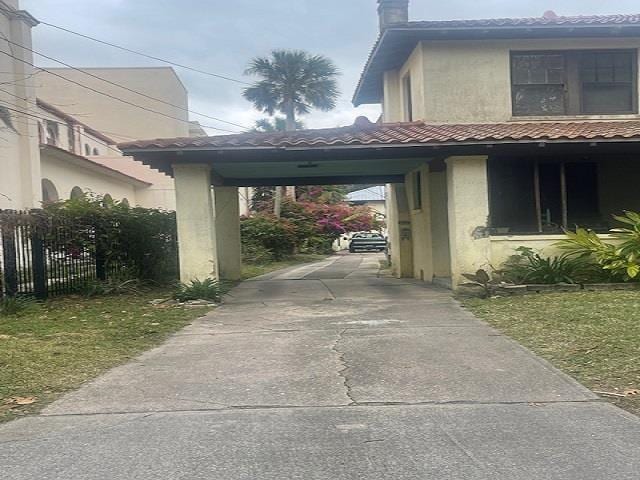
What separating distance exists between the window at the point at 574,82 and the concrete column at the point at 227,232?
8120mm

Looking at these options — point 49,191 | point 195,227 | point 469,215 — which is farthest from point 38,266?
point 49,191

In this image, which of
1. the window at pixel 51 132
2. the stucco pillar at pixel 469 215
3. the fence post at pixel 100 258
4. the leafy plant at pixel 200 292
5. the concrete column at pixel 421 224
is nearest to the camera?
the leafy plant at pixel 200 292

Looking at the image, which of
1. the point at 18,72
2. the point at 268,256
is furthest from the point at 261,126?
the point at 18,72

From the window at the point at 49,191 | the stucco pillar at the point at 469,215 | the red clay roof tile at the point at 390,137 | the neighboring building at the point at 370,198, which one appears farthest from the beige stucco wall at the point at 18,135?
the neighboring building at the point at 370,198

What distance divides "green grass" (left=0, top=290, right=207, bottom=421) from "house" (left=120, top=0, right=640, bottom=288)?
1.85 m

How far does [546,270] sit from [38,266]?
9.63 m

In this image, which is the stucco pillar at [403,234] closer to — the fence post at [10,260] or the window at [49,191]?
the fence post at [10,260]

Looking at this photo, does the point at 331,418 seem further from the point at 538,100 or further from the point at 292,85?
the point at 292,85

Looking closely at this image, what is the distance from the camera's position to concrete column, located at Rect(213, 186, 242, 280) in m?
16.8

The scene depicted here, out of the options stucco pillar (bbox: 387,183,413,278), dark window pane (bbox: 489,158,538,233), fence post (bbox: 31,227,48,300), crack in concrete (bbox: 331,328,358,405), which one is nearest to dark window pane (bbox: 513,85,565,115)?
dark window pane (bbox: 489,158,538,233)

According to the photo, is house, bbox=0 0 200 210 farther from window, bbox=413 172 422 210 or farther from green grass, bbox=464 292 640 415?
green grass, bbox=464 292 640 415

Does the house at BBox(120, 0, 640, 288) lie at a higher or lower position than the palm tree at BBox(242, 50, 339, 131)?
lower

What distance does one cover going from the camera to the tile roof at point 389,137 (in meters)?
10.9

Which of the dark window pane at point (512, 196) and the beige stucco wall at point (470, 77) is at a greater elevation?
the beige stucco wall at point (470, 77)
